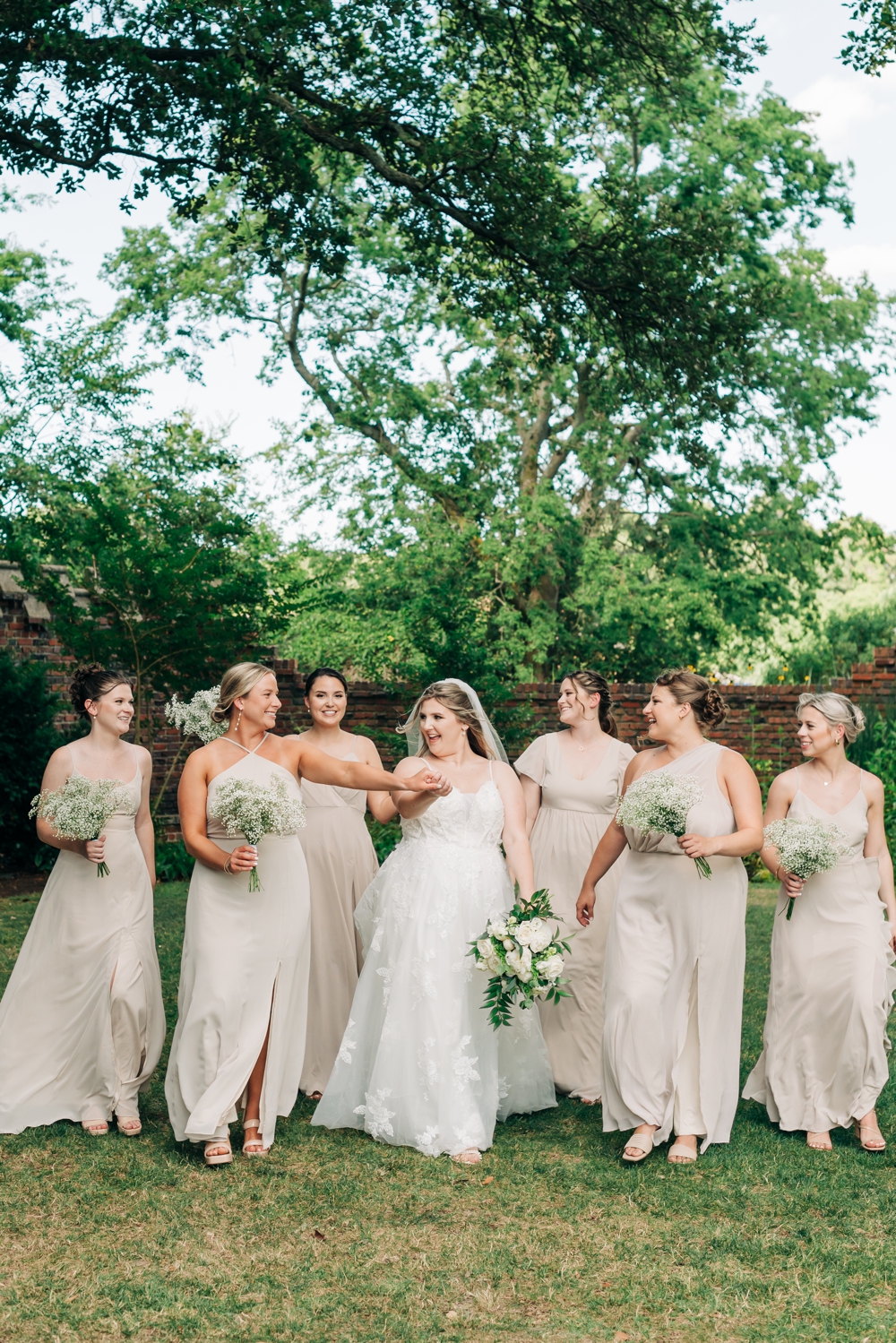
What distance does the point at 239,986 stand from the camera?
5.72 metres

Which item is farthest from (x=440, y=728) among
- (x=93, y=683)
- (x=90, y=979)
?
(x=90, y=979)

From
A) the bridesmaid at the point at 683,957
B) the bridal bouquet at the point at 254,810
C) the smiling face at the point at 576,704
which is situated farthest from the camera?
the smiling face at the point at 576,704

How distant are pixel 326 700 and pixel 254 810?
167cm

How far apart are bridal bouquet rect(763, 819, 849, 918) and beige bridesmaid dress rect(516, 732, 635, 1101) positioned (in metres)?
1.21

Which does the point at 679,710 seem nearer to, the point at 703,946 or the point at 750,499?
the point at 703,946

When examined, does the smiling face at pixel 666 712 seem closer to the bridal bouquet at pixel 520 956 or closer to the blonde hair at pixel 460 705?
the blonde hair at pixel 460 705

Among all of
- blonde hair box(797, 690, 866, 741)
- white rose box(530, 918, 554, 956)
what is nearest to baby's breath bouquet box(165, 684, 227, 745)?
white rose box(530, 918, 554, 956)

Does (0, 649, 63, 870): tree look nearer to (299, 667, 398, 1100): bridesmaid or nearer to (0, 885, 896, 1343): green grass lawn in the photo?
(299, 667, 398, 1100): bridesmaid

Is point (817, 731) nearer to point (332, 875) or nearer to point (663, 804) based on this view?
point (663, 804)

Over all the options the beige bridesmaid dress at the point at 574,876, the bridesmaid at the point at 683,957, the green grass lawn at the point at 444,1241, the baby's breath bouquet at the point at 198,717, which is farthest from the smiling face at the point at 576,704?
the green grass lawn at the point at 444,1241

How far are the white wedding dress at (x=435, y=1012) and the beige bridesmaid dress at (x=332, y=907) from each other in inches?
30.4

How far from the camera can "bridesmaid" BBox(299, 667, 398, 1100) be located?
22.8 feet

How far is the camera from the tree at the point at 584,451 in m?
23.5

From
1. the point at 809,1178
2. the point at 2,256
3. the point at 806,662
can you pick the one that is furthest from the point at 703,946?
the point at 2,256
